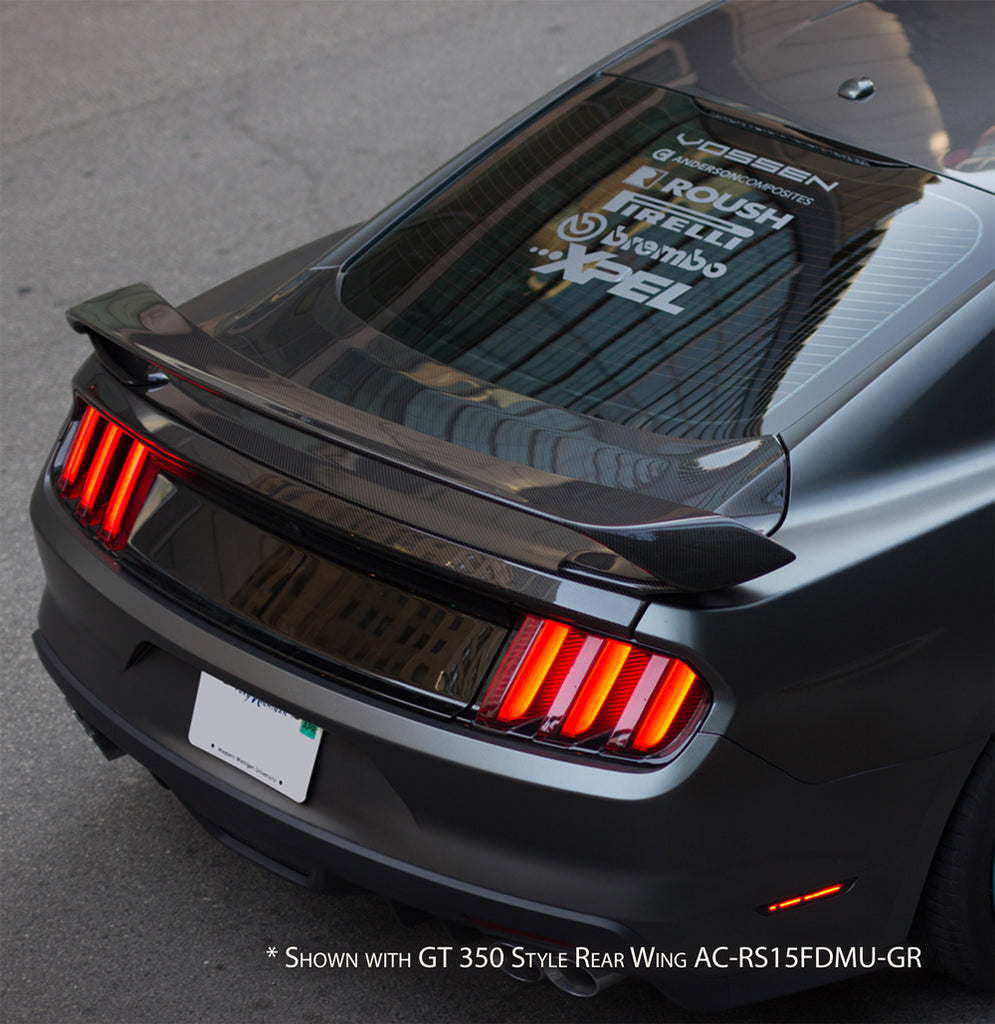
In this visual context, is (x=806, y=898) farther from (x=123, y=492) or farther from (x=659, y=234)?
(x=123, y=492)

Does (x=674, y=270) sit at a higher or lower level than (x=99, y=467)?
higher

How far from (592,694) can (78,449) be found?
3.60 feet

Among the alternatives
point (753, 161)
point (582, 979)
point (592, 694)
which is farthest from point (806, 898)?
point (753, 161)

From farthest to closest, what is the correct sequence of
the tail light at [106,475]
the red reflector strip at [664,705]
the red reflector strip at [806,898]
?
1. the tail light at [106,475]
2. the red reflector strip at [806,898]
3. the red reflector strip at [664,705]

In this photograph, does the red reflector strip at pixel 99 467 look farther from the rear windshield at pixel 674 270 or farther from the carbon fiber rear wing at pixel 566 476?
the rear windshield at pixel 674 270

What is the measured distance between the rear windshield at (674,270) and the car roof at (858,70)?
68mm

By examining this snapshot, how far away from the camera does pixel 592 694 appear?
1849 mm

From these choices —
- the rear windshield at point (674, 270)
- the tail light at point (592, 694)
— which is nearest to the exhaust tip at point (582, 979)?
the tail light at point (592, 694)

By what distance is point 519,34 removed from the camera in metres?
6.90

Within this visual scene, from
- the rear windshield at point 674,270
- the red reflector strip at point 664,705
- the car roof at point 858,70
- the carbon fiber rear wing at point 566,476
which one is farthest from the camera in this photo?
the car roof at point 858,70

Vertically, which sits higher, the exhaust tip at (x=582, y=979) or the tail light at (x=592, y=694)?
the tail light at (x=592, y=694)

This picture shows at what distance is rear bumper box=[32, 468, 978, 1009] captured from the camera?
72.7 inches

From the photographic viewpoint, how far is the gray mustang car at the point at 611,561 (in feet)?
6.03

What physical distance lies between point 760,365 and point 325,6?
234 inches
